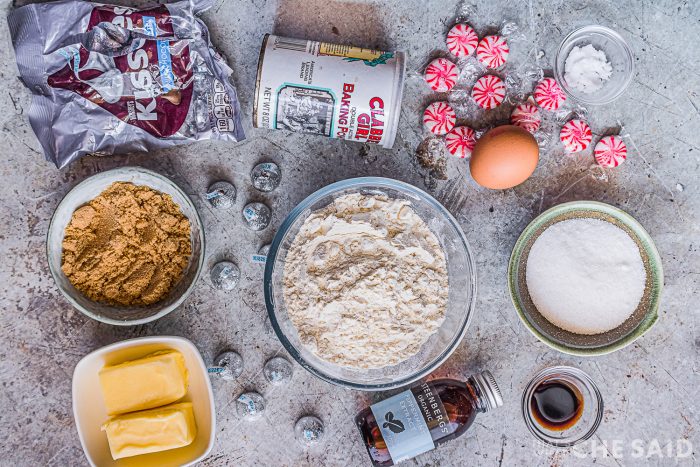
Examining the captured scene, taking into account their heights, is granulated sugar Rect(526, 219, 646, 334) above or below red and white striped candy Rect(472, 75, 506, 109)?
below

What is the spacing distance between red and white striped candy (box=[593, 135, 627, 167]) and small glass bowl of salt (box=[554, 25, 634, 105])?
122mm

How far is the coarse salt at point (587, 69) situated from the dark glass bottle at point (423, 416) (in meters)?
0.91

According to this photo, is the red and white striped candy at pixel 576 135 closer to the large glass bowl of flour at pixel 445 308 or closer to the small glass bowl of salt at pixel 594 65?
the small glass bowl of salt at pixel 594 65

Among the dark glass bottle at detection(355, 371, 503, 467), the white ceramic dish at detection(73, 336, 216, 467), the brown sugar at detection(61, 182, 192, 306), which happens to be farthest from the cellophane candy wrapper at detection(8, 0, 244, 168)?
the dark glass bottle at detection(355, 371, 503, 467)

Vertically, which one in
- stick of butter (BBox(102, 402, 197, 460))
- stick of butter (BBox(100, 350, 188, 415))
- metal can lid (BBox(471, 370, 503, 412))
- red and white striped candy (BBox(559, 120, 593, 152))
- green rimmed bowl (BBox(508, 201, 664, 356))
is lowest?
stick of butter (BBox(102, 402, 197, 460))

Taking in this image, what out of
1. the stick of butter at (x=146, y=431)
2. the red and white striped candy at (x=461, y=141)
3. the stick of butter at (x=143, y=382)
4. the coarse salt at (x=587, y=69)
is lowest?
the stick of butter at (x=146, y=431)

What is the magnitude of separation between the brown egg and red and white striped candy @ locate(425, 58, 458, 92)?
0.22 metres

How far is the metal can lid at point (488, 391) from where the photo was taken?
133cm

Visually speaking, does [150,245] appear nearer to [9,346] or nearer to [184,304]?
[184,304]

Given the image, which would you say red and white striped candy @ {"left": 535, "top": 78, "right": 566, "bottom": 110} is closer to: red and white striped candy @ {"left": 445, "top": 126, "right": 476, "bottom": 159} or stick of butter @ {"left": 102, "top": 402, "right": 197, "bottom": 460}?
red and white striped candy @ {"left": 445, "top": 126, "right": 476, "bottom": 159}

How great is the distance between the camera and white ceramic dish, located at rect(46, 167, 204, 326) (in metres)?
1.33

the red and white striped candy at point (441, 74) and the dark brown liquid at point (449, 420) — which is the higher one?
the red and white striped candy at point (441, 74)

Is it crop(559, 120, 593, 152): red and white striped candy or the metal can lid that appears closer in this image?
the metal can lid

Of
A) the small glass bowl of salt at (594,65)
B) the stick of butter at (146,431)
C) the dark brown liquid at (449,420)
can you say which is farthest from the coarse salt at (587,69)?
the stick of butter at (146,431)
